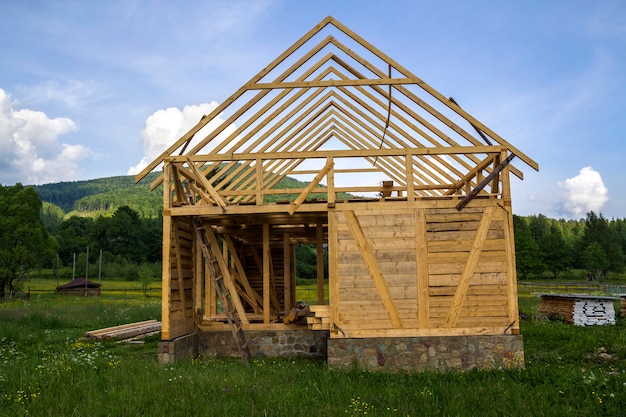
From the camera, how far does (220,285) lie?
13.8 m

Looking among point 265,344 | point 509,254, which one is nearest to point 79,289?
point 265,344

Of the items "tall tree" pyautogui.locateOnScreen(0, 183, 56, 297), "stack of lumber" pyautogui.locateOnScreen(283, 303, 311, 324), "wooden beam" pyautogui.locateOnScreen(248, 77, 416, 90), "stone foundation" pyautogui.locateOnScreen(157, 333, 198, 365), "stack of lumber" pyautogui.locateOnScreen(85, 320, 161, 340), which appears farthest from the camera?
"tall tree" pyautogui.locateOnScreen(0, 183, 56, 297)

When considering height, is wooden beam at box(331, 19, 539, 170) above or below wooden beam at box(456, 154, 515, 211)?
above

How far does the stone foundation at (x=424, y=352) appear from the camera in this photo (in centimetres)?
1189

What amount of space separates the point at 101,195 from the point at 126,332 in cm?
15295

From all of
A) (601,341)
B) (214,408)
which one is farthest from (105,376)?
(601,341)

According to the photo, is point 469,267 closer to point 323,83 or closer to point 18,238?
point 323,83

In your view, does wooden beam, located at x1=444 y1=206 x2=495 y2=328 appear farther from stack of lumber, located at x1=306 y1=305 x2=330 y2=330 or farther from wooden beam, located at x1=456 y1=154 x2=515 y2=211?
stack of lumber, located at x1=306 y1=305 x2=330 y2=330

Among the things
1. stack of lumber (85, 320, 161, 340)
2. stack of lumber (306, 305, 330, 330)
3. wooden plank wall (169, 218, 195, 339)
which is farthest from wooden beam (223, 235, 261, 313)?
stack of lumber (306, 305, 330, 330)

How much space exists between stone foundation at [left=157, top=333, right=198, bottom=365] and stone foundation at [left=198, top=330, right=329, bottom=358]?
59 centimetres

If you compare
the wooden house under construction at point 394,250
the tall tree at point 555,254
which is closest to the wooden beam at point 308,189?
the wooden house under construction at point 394,250

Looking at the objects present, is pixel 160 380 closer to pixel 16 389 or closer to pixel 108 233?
pixel 16 389

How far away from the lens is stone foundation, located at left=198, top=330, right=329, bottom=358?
47.5ft

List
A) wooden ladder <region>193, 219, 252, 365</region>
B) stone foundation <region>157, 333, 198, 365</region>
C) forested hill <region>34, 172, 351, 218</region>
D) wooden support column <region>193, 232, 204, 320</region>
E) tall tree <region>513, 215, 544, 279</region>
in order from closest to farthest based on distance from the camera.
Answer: stone foundation <region>157, 333, 198, 365</region> < wooden ladder <region>193, 219, 252, 365</region> < wooden support column <region>193, 232, 204, 320</region> < tall tree <region>513, 215, 544, 279</region> < forested hill <region>34, 172, 351, 218</region>
